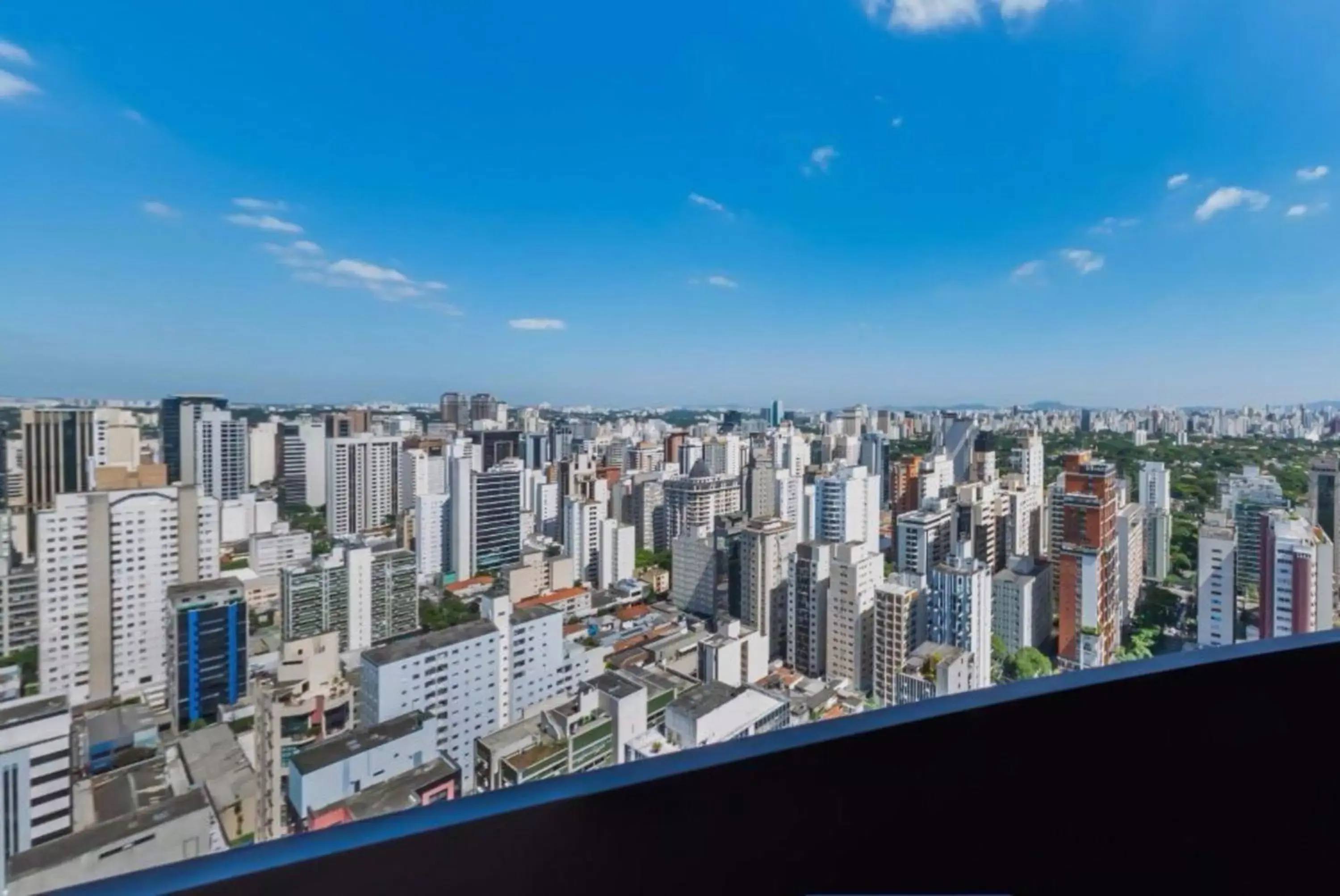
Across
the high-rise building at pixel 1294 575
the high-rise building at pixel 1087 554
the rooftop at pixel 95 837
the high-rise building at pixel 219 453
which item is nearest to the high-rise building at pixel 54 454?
the high-rise building at pixel 219 453

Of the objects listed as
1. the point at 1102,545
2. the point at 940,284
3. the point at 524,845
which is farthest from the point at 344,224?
the point at 1102,545

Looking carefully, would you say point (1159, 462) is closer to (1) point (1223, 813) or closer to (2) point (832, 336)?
(2) point (832, 336)

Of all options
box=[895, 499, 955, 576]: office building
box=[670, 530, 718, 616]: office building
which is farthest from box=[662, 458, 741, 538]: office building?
box=[895, 499, 955, 576]: office building

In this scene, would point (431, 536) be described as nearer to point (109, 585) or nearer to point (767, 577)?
point (109, 585)

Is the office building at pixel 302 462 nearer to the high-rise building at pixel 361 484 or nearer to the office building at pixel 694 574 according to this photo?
the high-rise building at pixel 361 484

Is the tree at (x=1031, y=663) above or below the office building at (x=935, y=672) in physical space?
above

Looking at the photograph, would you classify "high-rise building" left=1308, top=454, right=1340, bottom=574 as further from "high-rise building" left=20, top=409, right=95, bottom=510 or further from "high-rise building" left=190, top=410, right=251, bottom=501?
"high-rise building" left=20, top=409, right=95, bottom=510
